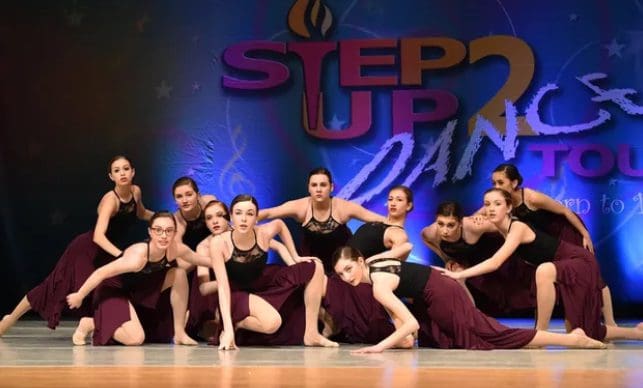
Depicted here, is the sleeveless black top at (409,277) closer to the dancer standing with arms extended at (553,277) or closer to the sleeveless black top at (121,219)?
the dancer standing with arms extended at (553,277)

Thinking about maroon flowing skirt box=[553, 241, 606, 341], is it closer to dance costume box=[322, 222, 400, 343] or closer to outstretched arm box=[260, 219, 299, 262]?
dance costume box=[322, 222, 400, 343]

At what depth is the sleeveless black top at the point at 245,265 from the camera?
5797mm

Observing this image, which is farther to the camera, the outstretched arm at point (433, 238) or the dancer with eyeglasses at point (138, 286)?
the outstretched arm at point (433, 238)

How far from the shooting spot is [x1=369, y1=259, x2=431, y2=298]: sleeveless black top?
5.49 metres

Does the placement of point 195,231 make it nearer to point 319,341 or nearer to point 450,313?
point 319,341

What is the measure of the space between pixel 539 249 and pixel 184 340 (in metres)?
1.99

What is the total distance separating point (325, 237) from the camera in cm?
666

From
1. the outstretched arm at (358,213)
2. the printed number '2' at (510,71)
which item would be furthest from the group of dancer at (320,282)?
the printed number '2' at (510,71)

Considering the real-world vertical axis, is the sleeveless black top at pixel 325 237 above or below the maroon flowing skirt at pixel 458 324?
above

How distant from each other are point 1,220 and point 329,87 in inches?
105

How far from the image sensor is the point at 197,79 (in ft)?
26.8

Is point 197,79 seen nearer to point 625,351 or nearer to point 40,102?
point 40,102

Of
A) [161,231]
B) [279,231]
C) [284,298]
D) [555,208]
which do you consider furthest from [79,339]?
[555,208]

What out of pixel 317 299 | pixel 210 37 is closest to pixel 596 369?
pixel 317 299
